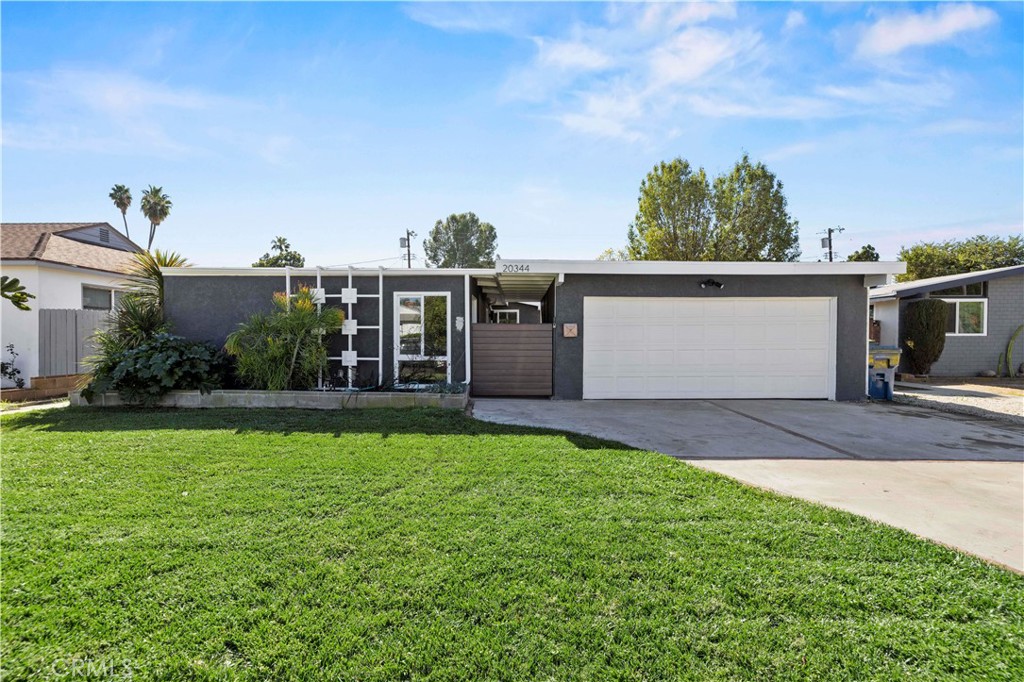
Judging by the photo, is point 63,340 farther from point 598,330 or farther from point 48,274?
point 598,330

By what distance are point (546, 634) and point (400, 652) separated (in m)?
0.69

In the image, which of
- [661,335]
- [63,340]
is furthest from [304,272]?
[661,335]

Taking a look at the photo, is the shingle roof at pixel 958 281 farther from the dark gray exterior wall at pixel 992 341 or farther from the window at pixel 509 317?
the window at pixel 509 317

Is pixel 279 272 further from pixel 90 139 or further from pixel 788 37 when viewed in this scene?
pixel 788 37

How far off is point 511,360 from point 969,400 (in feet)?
30.9

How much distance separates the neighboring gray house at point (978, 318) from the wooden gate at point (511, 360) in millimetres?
12079

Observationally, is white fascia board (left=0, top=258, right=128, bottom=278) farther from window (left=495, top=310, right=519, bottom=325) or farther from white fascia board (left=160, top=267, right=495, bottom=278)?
window (left=495, top=310, right=519, bottom=325)

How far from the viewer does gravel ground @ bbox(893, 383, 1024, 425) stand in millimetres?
8742

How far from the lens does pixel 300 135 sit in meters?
9.55

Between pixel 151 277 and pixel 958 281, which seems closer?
pixel 151 277

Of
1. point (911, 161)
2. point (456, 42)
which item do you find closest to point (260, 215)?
point (456, 42)

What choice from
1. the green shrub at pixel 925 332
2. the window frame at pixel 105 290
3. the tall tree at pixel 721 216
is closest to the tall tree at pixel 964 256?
the tall tree at pixel 721 216

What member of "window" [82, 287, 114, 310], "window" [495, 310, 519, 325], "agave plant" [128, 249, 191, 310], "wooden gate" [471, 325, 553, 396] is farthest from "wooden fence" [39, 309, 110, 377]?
"window" [495, 310, 519, 325]

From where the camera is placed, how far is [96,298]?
13.5 metres
